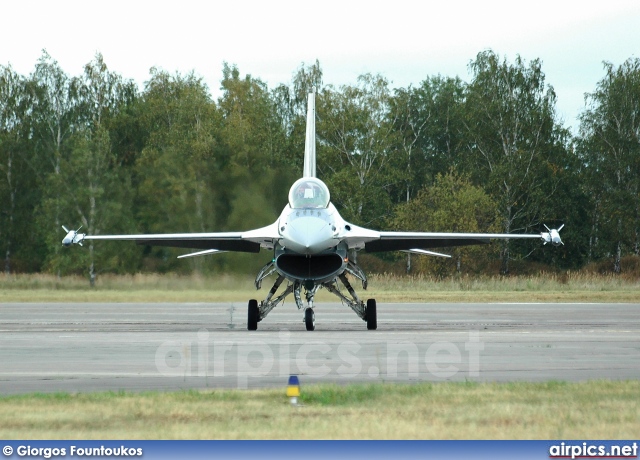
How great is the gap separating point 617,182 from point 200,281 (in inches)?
1395

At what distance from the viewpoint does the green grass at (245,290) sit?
30.5 meters

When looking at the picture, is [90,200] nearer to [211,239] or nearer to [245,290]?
[245,290]

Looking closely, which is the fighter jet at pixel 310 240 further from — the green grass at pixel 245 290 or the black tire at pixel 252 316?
the green grass at pixel 245 290

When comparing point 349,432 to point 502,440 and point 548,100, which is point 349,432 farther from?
point 548,100

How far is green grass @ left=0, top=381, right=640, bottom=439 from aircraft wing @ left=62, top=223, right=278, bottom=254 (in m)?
11.1

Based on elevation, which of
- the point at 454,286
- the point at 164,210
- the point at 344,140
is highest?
the point at 344,140

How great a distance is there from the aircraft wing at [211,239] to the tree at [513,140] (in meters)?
37.8

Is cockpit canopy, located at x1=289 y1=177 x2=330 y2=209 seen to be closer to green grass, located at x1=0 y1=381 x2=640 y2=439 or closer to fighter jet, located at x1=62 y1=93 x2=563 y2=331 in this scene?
fighter jet, located at x1=62 y1=93 x2=563 y2=331

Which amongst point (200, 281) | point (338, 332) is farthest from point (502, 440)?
point (200, 281)

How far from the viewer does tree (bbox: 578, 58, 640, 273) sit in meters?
58.6

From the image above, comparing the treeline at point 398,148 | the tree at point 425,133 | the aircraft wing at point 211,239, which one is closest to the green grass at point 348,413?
the aircraft wing at point 211,239

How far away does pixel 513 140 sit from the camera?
61.7 meters

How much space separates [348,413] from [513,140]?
55.1 meters

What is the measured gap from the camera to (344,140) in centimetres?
6366
